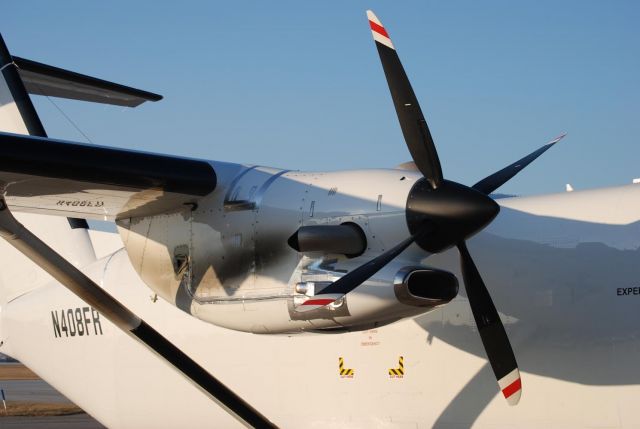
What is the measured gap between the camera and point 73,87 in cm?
1288

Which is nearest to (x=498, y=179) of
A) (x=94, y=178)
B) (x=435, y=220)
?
(x=435, y=220)

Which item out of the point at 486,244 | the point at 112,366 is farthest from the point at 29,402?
the point at 486,244

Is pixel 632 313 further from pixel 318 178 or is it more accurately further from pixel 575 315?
pixel 318 178

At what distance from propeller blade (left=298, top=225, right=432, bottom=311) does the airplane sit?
20mm

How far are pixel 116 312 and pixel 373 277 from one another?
2691 millimetres

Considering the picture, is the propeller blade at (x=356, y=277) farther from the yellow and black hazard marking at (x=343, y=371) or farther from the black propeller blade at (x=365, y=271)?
the yellow and black hazard marking at (x=343, y=371)

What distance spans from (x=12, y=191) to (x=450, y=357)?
15.1 ft

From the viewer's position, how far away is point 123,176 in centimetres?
837

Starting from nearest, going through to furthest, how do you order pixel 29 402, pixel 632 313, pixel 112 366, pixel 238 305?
pixel 632 313 → pixel 238 305 → pixel 112 366 → pixel 29 402

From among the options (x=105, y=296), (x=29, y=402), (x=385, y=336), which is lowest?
(x=29, y=402)

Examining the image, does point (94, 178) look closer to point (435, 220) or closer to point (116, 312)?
point (116, 312)

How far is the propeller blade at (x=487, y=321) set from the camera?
8102 mm

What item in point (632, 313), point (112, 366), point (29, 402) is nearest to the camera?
point (632, 313)

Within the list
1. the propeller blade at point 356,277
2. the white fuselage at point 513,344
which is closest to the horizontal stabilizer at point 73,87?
the white fuselage at point 513,344
